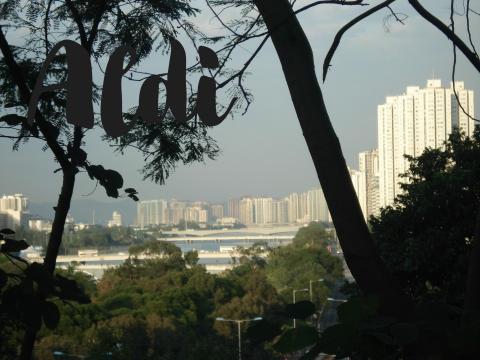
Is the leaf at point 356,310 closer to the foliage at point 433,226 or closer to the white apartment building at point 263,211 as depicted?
the foliage at point 433,226

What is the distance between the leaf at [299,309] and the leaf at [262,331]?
23mm

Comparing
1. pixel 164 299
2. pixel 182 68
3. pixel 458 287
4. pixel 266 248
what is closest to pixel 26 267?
pixel 182 68

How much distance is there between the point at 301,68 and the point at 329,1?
0.44 ft

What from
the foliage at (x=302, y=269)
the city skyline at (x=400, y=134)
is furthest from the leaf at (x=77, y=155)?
the foliage at (x=302, y=269)

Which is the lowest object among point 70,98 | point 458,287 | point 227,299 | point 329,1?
point 227,299

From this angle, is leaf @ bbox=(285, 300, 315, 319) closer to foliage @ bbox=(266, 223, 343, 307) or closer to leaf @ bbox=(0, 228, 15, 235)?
leaf @ bbox=(0, 228, 15, 235)

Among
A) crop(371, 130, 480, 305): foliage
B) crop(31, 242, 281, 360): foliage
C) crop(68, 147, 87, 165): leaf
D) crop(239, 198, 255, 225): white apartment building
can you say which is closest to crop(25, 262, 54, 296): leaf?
crop(68, 147, 87, 165): leaf

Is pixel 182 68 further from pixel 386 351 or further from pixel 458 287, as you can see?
pixel 458 287

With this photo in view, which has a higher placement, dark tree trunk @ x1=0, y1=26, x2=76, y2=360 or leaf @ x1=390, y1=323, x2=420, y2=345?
dark tree trunk @ x1=0, y1=26, x2=76, y2=360

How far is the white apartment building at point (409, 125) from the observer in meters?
19.9

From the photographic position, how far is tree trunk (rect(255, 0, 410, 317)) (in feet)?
4.09

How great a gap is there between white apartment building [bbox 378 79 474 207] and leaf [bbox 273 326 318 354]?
17957mm

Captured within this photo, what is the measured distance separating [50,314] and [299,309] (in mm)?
428

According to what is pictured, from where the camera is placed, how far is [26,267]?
4.05 ft
